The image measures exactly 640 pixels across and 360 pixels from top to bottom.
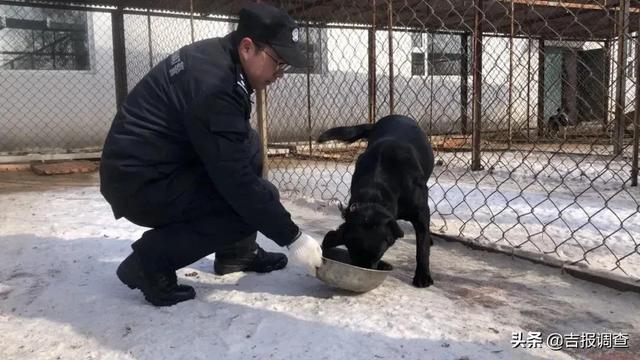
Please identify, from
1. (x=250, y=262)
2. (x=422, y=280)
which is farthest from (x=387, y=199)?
A: (x=250, y=262)

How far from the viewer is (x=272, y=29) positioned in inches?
78.5

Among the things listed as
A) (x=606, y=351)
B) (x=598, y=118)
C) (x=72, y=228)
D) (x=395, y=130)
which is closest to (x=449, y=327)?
(x=606, y=351)

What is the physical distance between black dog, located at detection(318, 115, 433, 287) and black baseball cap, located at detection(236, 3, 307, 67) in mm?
743

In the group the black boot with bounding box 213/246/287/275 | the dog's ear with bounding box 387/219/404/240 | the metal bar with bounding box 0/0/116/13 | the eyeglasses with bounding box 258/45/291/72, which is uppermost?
the metal bar with bounding box 0/0/116/13

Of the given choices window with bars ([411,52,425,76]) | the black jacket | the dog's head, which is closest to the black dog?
the dog's head

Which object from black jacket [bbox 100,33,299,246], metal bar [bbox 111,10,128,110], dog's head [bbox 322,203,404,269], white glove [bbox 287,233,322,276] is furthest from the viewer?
metal bar [bbox 111,10,128,110]

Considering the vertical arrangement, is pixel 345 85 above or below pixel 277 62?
above

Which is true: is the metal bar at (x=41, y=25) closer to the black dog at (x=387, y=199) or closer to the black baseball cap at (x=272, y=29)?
the black dog at (x=387, y=199)

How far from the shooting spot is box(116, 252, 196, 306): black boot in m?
2.23

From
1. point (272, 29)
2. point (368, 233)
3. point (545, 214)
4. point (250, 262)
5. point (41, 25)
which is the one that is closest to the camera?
point (272, 29)

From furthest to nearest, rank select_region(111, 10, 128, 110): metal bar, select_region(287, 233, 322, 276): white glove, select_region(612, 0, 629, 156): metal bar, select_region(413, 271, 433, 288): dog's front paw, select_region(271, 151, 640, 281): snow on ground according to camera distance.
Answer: select_region(111, 10, 128, 110): metal bar, select_region(612, 0, 629, 156): metal bar, select_region(271, 151, 640, 281): snow on ground, select_region(413, 271, 433, 288): dog's front paw, select_region(287, 233, 322, 276): white glove

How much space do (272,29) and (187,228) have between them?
0.87 meters

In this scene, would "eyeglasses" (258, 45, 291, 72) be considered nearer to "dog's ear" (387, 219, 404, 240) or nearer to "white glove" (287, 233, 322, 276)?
"white glove" (287, 233, 322, 276)

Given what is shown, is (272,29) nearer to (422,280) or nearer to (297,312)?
(297,312)
